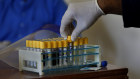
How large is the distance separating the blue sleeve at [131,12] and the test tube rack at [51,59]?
1.39 ft

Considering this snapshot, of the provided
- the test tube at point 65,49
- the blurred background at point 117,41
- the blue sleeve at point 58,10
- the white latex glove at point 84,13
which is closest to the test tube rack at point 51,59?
the test tube at point 65,49

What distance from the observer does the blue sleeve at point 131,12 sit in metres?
0.90

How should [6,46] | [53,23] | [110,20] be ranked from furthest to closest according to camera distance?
[110,20]
[53,23]
[6,46]

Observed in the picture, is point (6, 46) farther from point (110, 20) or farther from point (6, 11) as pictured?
point (110, 20)

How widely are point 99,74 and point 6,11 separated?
0.56m

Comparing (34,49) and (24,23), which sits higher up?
(24,23)

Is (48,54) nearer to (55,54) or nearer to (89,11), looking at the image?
(55,54)

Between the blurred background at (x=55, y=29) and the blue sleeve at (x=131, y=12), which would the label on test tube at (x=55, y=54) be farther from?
the blue sleeve at (x=131, y=12)

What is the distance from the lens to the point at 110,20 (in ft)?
5.76

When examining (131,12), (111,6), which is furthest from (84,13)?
(131,12)

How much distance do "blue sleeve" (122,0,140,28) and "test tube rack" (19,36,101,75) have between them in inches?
16.7

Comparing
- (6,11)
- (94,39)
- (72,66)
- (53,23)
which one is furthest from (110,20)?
Result: (6,11)

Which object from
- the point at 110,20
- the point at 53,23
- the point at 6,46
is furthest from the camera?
the point at 110,20

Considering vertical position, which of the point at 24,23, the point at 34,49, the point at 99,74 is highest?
the point at 24,23
